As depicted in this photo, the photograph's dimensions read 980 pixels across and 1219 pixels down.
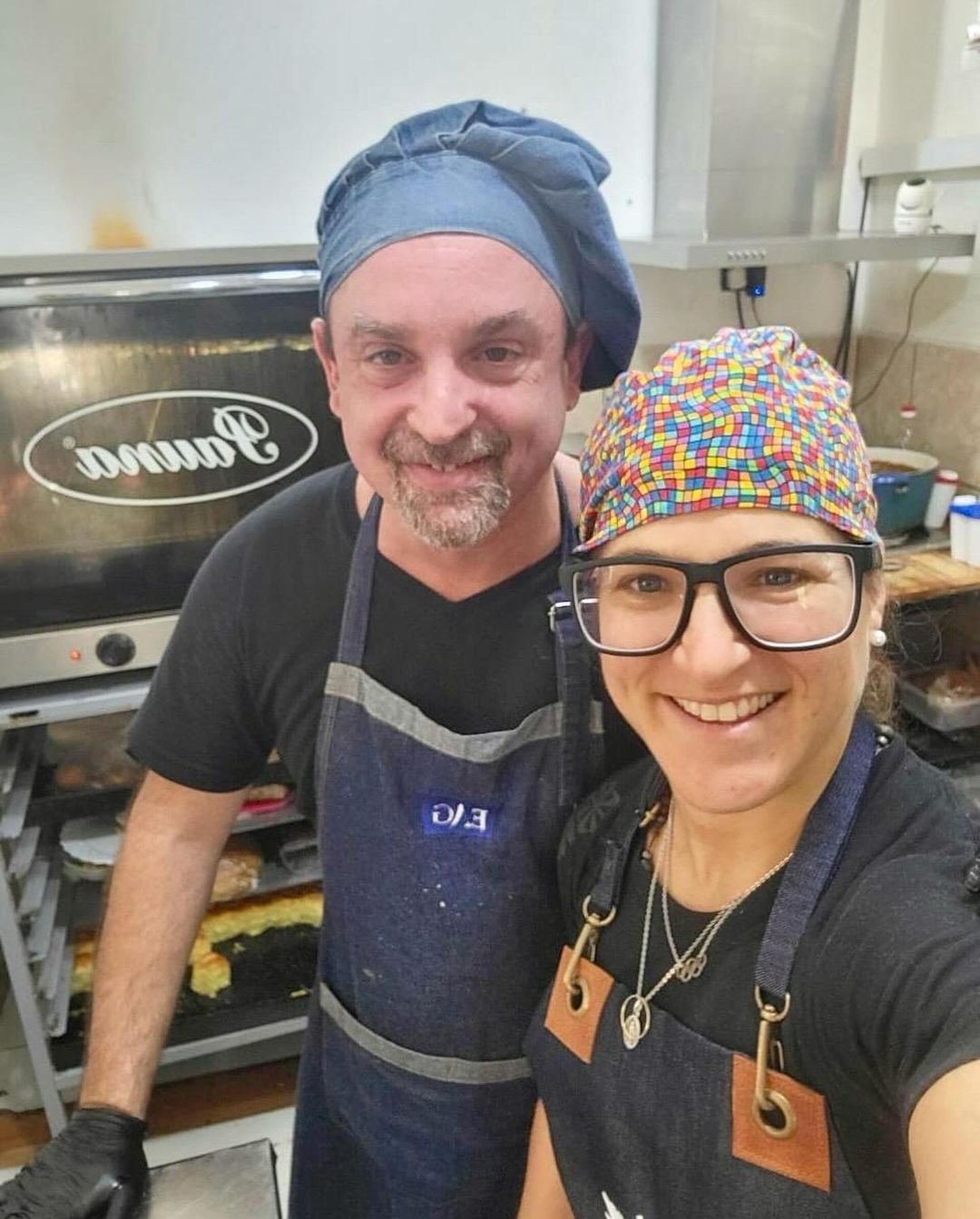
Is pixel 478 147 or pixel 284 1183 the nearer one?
pixel 478 147

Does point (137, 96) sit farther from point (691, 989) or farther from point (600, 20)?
point (691, 989)

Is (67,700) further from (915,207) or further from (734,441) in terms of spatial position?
(915,207)

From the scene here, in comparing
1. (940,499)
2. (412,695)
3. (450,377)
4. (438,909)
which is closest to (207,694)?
(412,695)

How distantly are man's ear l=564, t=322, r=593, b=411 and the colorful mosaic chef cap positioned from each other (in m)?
0.21

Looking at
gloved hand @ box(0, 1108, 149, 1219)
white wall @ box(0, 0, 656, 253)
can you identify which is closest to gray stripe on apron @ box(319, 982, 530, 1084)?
gloved hand @ box(0, 1108, 149, 1219)

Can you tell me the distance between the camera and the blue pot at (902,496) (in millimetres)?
1811

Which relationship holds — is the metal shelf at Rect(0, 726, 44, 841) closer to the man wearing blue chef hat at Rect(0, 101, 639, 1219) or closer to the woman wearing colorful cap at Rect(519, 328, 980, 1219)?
the man wearing blue chef hat at Rect(0, 101, 639, 1219)

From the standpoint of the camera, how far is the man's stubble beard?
887 mm

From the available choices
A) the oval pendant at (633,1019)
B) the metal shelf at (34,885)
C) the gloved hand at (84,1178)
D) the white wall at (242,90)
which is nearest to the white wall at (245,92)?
the white wall at (242,90)

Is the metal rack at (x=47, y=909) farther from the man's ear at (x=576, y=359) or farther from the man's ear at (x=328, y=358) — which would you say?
the man's ear at (x=576, y=359)

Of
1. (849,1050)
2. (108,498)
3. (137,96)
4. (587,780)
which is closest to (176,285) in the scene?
(108,498)

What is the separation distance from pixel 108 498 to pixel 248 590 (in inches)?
22.7

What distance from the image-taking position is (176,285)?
144 centimetres

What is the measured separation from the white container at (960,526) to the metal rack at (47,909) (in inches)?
49.5
